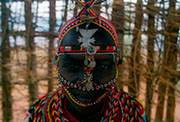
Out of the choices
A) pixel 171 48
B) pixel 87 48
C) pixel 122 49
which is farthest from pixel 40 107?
pixel 171 48

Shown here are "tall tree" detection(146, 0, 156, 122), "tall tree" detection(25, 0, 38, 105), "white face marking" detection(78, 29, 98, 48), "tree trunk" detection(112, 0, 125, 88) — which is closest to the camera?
"white face marking" detection(78, 29, 98, 48)

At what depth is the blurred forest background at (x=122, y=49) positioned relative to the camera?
87.9 inches

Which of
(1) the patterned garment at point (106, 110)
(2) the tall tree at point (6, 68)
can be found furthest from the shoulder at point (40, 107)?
(2) the tall tree at point (6, 68)

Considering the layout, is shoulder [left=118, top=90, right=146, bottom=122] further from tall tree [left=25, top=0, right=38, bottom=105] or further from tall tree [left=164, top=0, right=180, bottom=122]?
Answer: tall tree [left=25, top=0, right=38, bottom=105]

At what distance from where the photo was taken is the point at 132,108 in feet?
Result: 3.97

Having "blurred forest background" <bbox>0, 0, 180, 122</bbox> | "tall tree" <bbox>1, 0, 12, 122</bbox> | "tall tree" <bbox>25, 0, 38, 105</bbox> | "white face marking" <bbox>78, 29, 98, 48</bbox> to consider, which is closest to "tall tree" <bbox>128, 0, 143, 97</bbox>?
"blurred forest background" <bbox>0, 0, 180, 122</bbox>

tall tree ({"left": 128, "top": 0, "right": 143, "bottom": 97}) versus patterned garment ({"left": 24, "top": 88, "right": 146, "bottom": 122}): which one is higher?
tall tree ({"left": 128, "top": 0, "right": 143, "bottom": 97})

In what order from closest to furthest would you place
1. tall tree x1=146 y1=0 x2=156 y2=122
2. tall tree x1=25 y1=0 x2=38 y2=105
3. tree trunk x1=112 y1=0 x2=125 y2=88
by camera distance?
tree trunk x1=112 y1=0 x2=125 y2=88 < tall tree x1=146 y1=0 x2=156 y2=122 < tall tree x1=25 y1=0 x2=38 y2=105

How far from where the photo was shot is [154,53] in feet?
7.96

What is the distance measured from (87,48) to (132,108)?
648 mm

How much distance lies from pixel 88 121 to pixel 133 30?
169 centimetres

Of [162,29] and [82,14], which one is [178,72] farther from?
[82,14]

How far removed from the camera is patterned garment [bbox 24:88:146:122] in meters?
1.10

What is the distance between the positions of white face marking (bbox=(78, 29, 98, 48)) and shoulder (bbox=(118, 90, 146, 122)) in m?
0.58
